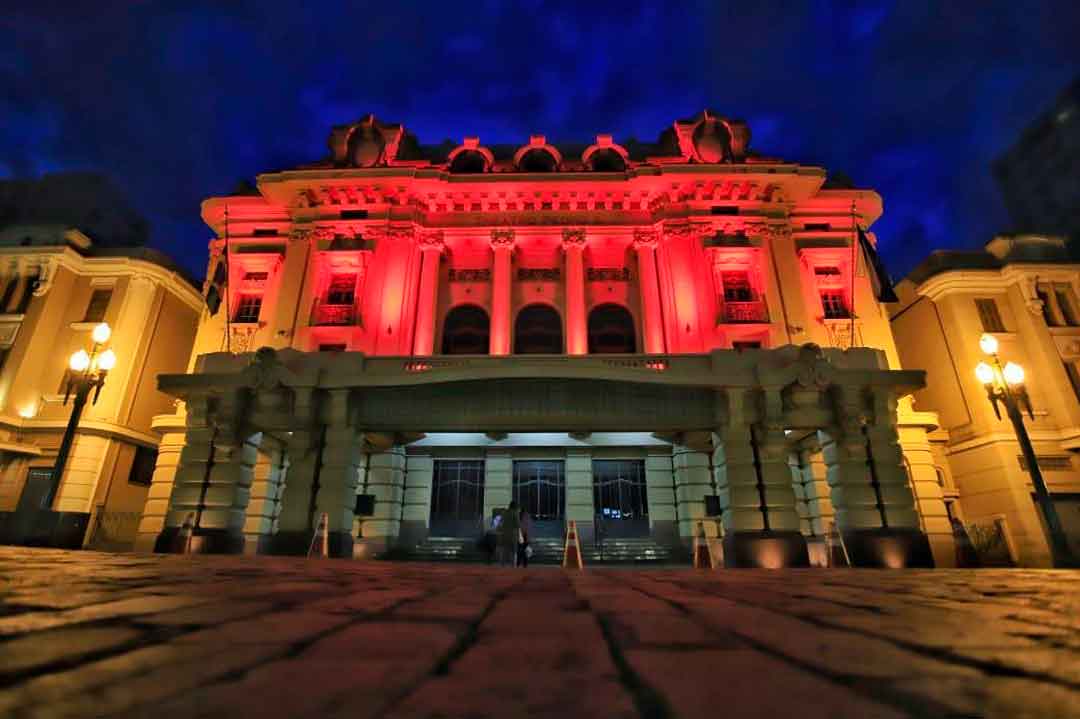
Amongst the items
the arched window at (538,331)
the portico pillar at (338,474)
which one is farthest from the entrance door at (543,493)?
the portico pillar at (338,474)

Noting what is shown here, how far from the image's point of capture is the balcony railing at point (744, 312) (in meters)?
18.9

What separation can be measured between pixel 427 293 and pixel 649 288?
9.05m

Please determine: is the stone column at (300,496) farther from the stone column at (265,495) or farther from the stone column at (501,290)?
the stone column at (501,290)

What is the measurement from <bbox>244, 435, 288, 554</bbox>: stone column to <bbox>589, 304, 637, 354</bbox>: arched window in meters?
12.0

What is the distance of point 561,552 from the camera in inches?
619

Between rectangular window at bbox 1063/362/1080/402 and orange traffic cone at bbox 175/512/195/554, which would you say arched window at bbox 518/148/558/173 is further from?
rectangular window at bbox 1063/362/1080/402

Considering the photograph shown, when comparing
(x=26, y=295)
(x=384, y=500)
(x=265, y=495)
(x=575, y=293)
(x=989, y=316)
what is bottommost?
(x=384, y=500)

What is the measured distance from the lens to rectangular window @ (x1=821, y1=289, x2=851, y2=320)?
20.0m

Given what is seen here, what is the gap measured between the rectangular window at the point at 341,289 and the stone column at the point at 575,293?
8810 millimetres

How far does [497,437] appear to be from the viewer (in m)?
16.1

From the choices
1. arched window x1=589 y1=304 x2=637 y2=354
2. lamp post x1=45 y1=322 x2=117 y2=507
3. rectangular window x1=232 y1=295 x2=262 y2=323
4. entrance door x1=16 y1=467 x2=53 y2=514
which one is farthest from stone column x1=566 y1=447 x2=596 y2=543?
entrance door x1=16 y1=467 x2=53 y2=514

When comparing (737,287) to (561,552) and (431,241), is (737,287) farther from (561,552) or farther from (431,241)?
(431,241)

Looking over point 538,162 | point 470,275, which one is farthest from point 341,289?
point 538,162

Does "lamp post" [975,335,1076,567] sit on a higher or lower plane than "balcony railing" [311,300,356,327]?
lower
